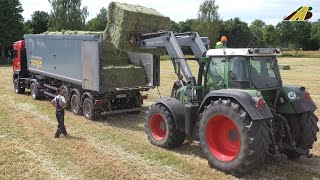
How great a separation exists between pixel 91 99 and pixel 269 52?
21.5ft

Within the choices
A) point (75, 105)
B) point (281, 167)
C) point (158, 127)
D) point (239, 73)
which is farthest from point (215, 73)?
point (75, 105)

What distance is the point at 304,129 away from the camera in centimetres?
752

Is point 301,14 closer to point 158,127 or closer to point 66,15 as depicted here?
point 158,127

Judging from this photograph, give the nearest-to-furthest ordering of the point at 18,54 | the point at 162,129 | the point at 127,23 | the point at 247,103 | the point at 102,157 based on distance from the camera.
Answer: the point at 247,103 → the point at 102,157 → the point at 162,129 → the point at 127,23 → the point at 18,54

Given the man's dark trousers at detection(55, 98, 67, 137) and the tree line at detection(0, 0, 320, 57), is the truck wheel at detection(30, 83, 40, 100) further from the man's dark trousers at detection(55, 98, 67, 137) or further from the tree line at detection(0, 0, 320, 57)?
the tree line at detection(0, 0, 320, 57)

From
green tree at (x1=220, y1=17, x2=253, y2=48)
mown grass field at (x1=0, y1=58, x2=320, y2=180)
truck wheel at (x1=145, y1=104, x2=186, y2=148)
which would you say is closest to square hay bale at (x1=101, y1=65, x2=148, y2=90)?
mown grass field at (x1=0, y1=58, x2=320, y2=180)

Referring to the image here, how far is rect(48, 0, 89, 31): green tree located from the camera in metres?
57.6

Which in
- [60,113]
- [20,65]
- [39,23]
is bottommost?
[60,113]

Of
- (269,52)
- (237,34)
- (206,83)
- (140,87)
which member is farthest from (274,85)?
(237,34)

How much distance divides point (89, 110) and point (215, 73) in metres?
5.81

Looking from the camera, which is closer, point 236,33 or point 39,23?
point 39,23

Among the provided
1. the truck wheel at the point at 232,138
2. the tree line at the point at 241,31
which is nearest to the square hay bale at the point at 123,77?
the truck wheel at the point at 232,138

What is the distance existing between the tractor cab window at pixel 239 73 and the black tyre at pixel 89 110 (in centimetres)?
602

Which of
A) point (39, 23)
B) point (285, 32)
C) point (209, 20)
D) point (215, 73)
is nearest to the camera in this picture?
point (215, 73)
